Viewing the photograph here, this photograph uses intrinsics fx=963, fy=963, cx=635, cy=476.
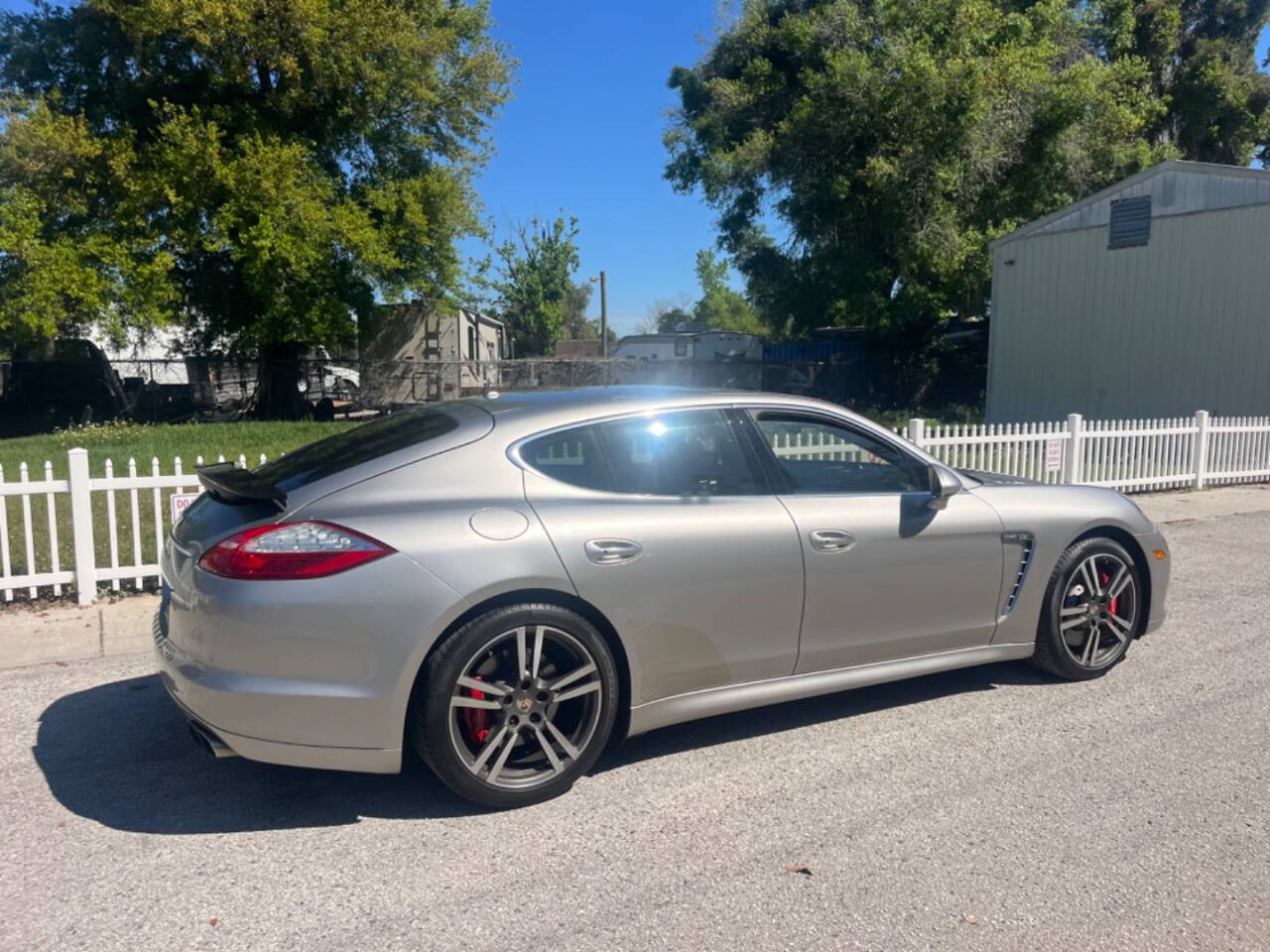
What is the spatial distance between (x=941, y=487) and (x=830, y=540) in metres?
0.65

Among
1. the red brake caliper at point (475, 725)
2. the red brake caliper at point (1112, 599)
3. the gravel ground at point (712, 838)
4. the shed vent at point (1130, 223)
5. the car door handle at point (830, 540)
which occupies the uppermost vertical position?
the shed vent at point (1130, 223)

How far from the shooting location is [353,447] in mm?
4082

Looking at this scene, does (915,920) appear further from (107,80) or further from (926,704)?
(107,80)

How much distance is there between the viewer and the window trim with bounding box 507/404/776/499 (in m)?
3.84

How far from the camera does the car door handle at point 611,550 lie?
3688 millimetres

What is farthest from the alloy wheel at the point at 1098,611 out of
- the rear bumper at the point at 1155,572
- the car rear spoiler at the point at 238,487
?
the car rear spoiler at the point at 238,487

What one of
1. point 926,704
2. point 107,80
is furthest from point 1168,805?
point 107,80

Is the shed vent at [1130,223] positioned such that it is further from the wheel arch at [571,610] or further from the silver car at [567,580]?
the wheel arch at [571,610]

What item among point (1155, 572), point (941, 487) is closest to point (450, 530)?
point (941, 487)

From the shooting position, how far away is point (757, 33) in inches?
1118

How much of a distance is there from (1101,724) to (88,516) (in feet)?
21.0

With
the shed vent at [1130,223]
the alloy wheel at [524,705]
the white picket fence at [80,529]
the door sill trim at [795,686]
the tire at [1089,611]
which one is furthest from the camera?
the shed vent at [1130,223]

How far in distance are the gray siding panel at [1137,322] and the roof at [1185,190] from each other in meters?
0.21

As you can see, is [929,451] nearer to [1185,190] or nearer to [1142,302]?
[1142,302]
